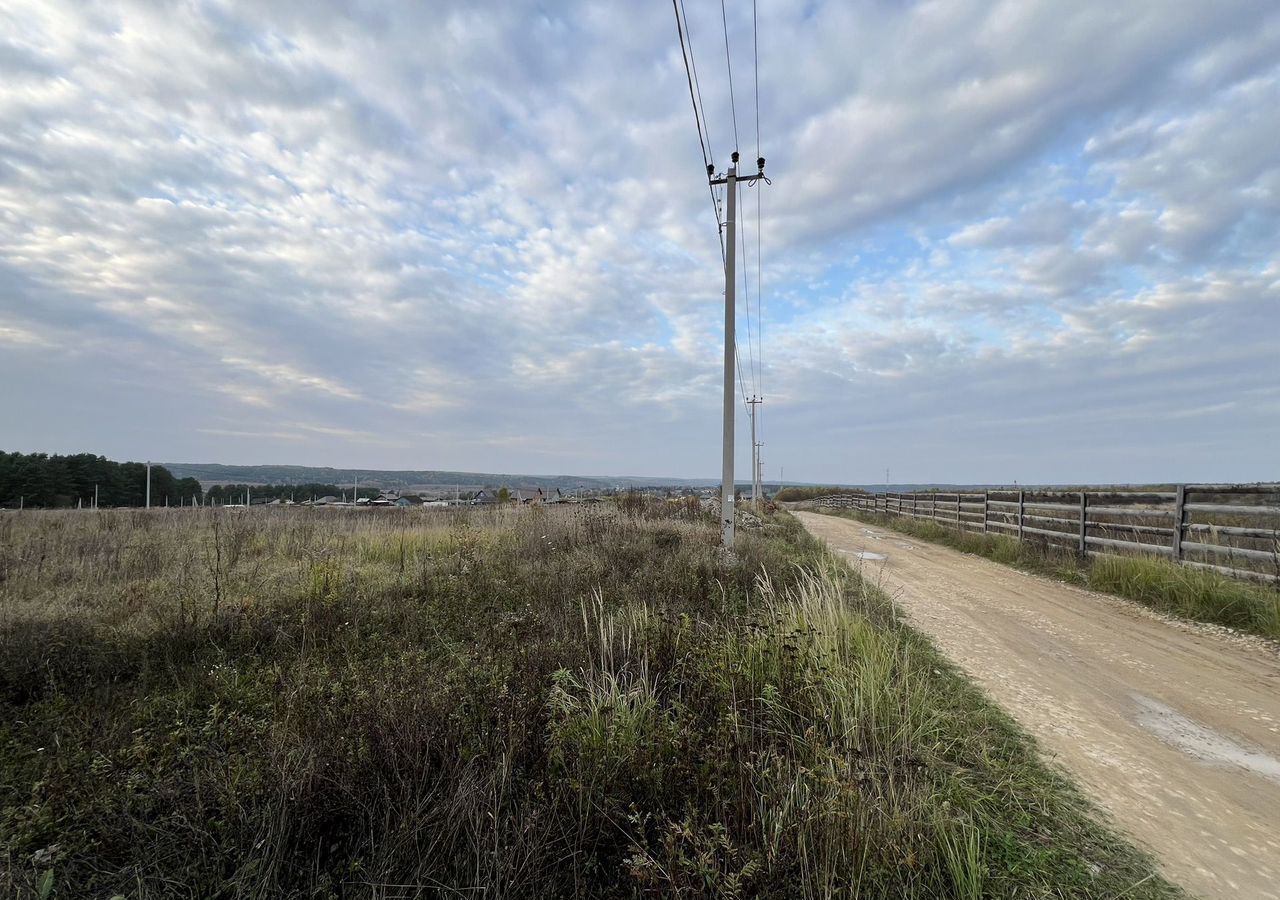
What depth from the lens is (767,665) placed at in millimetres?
3996

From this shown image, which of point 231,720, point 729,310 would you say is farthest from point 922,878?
point 729,310

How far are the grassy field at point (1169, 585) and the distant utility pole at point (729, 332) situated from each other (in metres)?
6.23

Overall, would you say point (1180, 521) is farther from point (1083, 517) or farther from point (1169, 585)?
point (1083, 517)

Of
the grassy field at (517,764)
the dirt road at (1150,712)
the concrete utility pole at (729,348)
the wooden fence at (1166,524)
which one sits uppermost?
the concrete utility pole at (729,348)

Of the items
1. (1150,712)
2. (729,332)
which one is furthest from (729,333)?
(1150,712)

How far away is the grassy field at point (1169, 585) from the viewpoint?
6.55 m

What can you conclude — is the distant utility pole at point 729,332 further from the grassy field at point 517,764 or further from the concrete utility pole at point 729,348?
the grassy field at point 517,764

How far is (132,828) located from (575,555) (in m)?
6.76

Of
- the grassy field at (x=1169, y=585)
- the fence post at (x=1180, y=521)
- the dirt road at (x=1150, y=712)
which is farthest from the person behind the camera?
the fence post at (x=1180, y=521)

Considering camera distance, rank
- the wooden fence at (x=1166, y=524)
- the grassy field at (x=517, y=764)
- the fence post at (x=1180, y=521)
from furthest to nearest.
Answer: the fence post at (x=1180, y=521) → the wooden fence at (x=1166, y=524) → the grassy field at (x=517, y=764)

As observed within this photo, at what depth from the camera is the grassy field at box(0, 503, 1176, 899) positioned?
226 cm

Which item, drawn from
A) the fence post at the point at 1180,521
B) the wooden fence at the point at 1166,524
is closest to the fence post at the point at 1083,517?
the wooden fence at the point at 1166,524

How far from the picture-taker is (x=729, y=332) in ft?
32.3

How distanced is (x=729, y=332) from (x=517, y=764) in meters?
8.32
